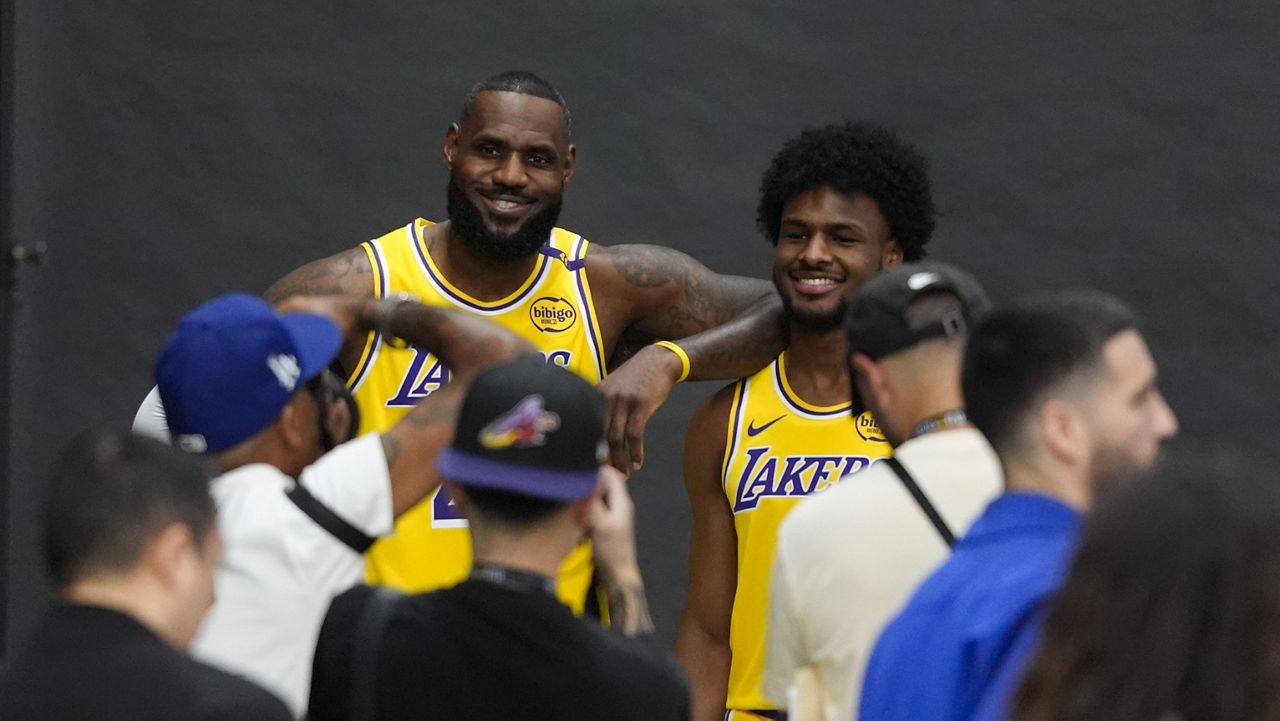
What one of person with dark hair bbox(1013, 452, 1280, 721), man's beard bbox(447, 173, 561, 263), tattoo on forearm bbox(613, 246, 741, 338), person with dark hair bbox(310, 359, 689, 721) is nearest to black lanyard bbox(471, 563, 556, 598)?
person with dark hair bbox(310, 359, 689, 721)

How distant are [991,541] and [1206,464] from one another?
734 mm

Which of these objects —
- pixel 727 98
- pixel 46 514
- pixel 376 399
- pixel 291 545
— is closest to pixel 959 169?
pixel 727 98

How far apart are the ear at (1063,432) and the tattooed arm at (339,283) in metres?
2.72

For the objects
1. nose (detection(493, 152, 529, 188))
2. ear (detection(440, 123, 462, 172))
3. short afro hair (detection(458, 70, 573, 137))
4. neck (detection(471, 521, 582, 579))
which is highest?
short afro hair (detection(458, 70, 573, 137))

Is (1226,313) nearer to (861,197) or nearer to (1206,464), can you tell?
(861,197)

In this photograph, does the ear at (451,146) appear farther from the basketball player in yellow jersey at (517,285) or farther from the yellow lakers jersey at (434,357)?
the yellow lakers jersey at (434,357)

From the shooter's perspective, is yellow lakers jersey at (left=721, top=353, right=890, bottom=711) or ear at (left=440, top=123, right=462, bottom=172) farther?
ear at (left=440, top=123, right=462, bottom=172)

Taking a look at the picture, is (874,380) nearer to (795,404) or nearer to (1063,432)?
(1063,432)

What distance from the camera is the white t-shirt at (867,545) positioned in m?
3.06

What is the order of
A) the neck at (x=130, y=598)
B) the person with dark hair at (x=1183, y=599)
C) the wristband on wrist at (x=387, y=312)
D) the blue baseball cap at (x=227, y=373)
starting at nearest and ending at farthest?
the person with dark hair at (x=1183, y=599)
the neck at (x=130, y=598)
the blue baseball cap at (x=227, y=373)
the wristband on wrist at (x=387, y=312)

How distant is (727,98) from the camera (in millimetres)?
6668

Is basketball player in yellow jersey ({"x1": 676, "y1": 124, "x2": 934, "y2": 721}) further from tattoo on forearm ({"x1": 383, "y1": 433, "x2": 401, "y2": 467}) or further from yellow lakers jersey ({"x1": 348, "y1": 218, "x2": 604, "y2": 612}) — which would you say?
tattoo on forearm ({"x1": 383, "y1": 433, "x2": 401, "y2": 467})

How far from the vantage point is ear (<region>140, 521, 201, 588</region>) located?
8.52 feet

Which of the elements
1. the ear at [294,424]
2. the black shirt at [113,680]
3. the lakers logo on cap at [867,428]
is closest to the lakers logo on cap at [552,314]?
the lakers logo on cap at [867,428]
